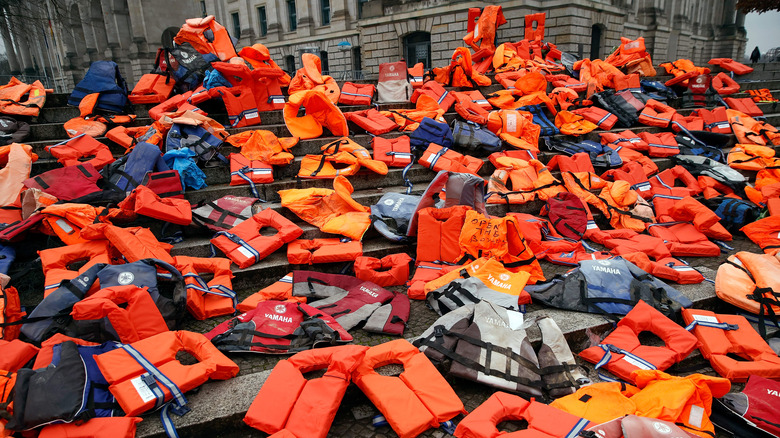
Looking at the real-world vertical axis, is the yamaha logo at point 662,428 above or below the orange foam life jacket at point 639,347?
above

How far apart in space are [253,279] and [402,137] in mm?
3240

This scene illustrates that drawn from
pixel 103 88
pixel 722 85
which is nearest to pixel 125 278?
pixel 103 88

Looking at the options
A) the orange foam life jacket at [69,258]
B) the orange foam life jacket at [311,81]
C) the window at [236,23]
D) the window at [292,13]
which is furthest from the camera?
the window at [236,23]

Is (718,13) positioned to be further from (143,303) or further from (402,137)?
(143,303)

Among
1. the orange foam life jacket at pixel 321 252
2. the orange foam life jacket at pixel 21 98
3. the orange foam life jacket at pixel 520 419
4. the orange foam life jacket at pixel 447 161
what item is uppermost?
the orange foam life jacket at pixel 21 98

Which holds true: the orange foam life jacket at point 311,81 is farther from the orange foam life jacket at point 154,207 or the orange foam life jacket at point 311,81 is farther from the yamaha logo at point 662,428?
the yamaha logo at point 662,428

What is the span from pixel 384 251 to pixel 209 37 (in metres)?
5.03

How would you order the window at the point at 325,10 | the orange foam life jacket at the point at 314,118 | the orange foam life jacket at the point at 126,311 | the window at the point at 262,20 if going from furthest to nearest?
the window at the point at 262,20
the window at the point at 325,10
the orange foam life jacket at the point at 314,118
the orange foam life jacket at the point at 126,311

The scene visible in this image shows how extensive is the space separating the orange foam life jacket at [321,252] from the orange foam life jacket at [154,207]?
1.16 meters

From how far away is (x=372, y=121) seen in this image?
21.6ft

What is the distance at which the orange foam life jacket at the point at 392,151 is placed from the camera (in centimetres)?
591

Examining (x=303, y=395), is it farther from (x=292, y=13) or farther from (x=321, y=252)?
(x=292, y=13)

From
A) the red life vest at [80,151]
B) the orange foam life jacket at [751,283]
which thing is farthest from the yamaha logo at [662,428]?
the red life vest at [80,151]

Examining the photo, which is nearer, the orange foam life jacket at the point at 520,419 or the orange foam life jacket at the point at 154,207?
the orange foam life jacket at the point at 520,419
